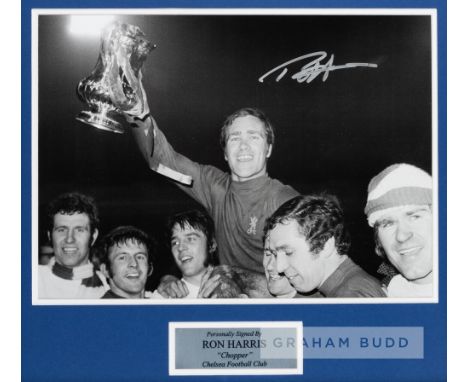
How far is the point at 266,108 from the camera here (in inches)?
137

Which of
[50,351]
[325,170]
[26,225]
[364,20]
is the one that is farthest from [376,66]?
[50,351]

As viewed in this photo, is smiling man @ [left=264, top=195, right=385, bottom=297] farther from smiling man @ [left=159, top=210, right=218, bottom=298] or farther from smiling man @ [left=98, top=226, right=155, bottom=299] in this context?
smiling man @ [left=98, top=226, right=155, bottom=299]

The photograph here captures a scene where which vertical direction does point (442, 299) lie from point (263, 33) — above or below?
below

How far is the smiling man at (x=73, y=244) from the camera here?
3477 millimetres

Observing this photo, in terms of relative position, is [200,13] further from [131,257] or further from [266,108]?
[131,257]

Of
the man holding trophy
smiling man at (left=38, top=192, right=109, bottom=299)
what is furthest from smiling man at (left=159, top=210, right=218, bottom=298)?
smiling man at (left=38, top=192, right=109, bottom=299)

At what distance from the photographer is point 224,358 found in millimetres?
3453

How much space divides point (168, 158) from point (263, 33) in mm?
793

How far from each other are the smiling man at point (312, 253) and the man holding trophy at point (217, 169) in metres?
0.07

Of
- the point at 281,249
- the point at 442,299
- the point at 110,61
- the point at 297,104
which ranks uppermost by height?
the point at 110,61

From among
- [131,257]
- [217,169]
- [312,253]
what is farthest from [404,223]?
[131,257]

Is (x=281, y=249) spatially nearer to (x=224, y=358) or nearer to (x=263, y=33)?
(x=224, y=358)

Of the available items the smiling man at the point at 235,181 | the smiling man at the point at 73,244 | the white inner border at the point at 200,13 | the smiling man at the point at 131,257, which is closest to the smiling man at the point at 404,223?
the white inner border at the point at 200,13
